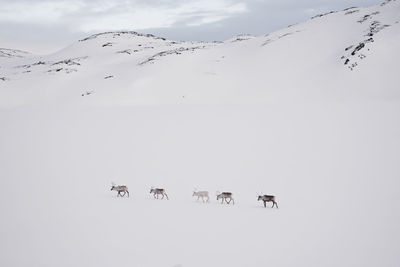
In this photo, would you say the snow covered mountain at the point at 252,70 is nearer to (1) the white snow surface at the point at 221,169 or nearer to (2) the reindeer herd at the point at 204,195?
(1) the white snow surface at the point at 221,169

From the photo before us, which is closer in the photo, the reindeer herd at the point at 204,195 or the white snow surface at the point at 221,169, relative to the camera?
the white snow surface at the point at 221,169

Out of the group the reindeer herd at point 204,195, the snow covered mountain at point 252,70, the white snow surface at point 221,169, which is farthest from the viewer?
the snow covered mountain at point 252,70

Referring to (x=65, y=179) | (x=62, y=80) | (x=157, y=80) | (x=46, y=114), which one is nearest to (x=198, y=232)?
(x=65, y=179)

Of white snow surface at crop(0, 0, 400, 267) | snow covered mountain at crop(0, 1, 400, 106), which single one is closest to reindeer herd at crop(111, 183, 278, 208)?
white snow surface at crop(0, 0, 400, 267)

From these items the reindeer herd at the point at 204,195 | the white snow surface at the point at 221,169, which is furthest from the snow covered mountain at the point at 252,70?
the reindeer herd at the point at 204,195

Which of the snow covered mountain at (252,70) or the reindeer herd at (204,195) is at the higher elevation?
the snow covered mountain at (252,70)

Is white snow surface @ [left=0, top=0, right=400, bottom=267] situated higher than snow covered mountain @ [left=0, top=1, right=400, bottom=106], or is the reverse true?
snow covered mountain @ [left=0, top=1, right=400, bottom=106]

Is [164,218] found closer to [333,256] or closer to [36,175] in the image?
[333,256]

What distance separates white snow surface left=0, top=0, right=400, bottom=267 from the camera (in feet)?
35.0

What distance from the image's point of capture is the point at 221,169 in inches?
811

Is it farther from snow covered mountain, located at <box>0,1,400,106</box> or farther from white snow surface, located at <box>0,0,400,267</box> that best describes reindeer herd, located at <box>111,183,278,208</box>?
snow covered mountain, located at <box>0,1,400,106</box>

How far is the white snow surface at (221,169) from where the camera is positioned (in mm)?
10680

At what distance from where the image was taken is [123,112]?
3912 cm

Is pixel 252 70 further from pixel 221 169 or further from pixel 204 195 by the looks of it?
pixel 204 195
